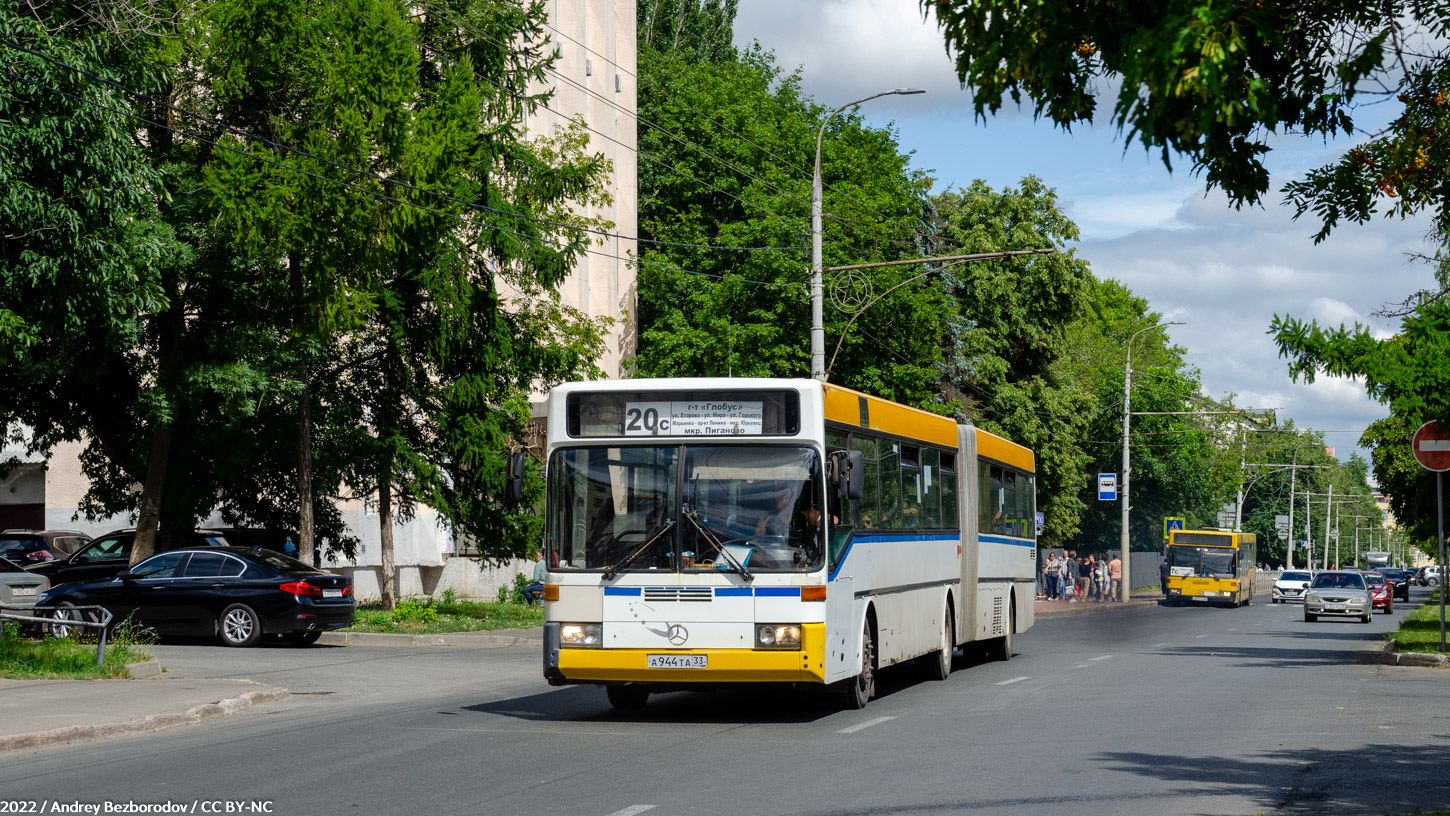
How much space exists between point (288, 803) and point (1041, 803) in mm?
4457

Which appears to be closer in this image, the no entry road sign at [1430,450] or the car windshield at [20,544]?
the no entry road sign at [1430,450]

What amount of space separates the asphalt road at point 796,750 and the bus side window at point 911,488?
6.30 feet

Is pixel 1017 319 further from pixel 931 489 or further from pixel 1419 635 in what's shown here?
pixel 931 489

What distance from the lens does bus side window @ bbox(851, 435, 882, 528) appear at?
1511cm

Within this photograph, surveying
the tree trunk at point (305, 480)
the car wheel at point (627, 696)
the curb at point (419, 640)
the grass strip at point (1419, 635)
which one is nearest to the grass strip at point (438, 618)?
the curb at point (419, 640)

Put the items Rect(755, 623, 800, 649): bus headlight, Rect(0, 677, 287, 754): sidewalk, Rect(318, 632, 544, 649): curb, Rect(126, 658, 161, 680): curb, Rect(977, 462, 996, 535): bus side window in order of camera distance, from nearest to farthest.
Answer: Rect(0, 677, 287, 754): sidewalk
Rect(755, 623, 800, 649): bus headlight
Rect(126, 658, 161, 680): curb
Rect(977, 462, 996, 535): bus side window
Rect(318, 632, 544, 649): curb

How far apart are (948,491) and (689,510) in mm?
6701

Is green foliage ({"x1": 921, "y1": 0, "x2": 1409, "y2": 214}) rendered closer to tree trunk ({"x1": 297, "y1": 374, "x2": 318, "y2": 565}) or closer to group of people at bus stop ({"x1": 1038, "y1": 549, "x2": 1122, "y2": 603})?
tree trunk ({"x1": 297, "y1": 374, "x2": 318, "y2": 565})

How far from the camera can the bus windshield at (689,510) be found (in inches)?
531

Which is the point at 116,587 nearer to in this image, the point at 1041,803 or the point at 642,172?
the point at 1041,803

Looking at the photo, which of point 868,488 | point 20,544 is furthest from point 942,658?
point 20,544

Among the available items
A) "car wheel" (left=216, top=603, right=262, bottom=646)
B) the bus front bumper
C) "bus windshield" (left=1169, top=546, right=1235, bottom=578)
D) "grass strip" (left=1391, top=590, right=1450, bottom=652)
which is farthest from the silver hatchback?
the bus front bumper

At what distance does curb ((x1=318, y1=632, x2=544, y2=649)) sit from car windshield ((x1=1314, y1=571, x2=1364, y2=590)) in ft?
98.3

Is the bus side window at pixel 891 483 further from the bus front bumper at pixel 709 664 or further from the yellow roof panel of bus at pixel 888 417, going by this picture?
the bus front bumper at pixel 709 664
